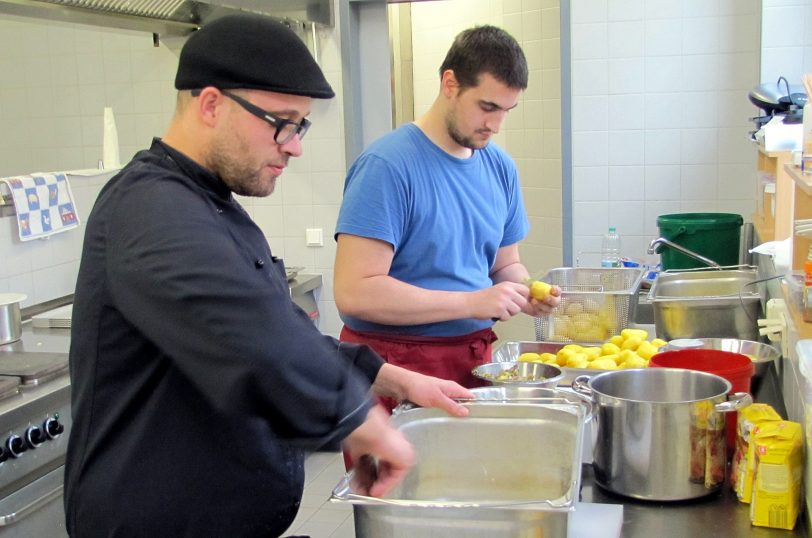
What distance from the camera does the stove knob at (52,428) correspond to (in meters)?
2.68

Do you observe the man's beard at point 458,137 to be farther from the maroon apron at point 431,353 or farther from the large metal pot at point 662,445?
the large metal pot at point 662,445

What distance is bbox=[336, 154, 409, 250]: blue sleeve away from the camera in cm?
232

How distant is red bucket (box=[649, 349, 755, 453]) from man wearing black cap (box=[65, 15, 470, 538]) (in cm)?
89

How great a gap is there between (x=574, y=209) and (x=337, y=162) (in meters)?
1.30

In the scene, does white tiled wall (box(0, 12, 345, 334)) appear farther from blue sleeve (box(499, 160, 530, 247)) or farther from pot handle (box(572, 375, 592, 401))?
pot handle (box(572, 375, 592, 401))

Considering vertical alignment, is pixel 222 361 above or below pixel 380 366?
above

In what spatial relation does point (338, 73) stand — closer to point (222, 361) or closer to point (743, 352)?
point (743, 352)

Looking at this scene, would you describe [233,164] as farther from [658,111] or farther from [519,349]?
[658,111]

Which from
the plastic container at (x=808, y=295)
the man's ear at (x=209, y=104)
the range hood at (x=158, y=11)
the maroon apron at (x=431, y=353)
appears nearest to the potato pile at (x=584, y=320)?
the maroon apron at (x=431, y=353)

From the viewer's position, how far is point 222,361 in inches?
48.4

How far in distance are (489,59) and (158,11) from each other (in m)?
1.84

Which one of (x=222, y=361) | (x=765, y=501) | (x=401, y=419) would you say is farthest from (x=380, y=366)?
(x=765, y=501)

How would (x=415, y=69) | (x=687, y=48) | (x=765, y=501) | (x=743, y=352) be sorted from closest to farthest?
1. (x=765, y=501)
2. (x=743, y=352)
3. (x=687, y=48)
4. (x=415, y=69)

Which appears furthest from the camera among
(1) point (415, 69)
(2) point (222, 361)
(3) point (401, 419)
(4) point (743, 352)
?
(1) point (415, 69)
